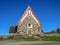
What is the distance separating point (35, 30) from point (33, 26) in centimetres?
158

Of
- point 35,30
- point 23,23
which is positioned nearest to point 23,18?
point 23,23

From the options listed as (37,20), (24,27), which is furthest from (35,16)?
(24,27)

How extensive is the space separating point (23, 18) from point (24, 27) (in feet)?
10.5

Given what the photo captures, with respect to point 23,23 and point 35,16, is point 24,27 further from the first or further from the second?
point 35,16

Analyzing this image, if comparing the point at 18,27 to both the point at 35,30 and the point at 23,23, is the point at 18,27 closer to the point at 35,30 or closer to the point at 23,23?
the point at 23,23

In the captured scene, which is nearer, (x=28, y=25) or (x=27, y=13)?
(x=28, y=25)

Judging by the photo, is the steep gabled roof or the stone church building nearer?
the stone church building

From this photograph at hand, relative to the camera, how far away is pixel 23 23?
62.2 metres

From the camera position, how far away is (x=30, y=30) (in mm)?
62281

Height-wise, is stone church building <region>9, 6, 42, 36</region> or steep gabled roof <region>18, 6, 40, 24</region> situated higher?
steep gabled roof <region>18, 6, 40, 24</region>

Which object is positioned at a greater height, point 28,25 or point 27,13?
point 27,13

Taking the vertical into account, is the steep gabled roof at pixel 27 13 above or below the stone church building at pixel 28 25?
above

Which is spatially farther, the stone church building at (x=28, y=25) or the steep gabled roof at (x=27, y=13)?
the steep gabled roof at (x=27, y=13)

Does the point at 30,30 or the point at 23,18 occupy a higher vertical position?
the point at 23,18
